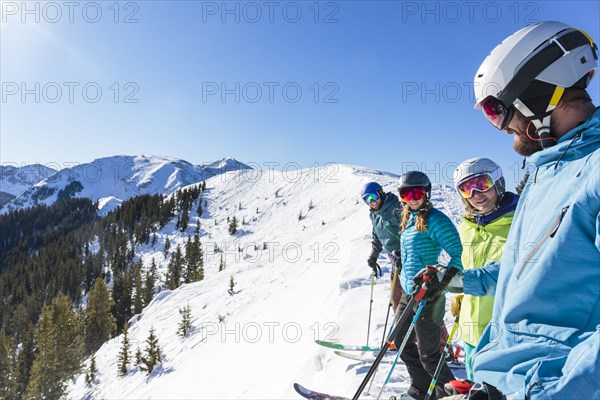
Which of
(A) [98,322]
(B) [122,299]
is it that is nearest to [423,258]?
(A) [98,322]

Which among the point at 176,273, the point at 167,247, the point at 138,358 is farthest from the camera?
the point at 167,247

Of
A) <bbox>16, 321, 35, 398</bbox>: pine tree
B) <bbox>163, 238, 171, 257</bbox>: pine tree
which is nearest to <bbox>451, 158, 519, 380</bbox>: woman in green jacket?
<bbox>16, 321, 35, 398</bbox>: pine tree

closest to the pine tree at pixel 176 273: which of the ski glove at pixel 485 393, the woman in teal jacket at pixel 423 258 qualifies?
the woman in teal jacket at pixel 423 258

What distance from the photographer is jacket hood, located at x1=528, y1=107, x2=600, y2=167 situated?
4.60 feet

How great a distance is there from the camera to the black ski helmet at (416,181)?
4535mm

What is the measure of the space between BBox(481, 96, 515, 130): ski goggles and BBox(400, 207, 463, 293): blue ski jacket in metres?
2.24

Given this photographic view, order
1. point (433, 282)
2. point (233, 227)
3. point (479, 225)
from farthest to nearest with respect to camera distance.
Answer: point (233, 227), point (479, 225), point (433, 282)

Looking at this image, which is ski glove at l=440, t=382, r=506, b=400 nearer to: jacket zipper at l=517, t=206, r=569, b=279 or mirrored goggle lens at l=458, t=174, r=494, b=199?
jacket zipper at l=517, t=206, r=569, b=279

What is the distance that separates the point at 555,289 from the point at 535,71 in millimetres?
1221

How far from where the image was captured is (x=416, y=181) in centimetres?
455

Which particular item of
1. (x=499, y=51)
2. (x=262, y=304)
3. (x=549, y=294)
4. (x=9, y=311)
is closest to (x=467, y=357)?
(x=549, y=294)

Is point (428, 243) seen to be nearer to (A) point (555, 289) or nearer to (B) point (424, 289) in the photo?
(B) point (424, 289)

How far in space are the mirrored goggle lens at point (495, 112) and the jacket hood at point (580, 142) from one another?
512 millimetres

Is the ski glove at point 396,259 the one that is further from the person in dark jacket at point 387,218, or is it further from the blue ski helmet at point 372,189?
the blue ski helmet at point 372,189
